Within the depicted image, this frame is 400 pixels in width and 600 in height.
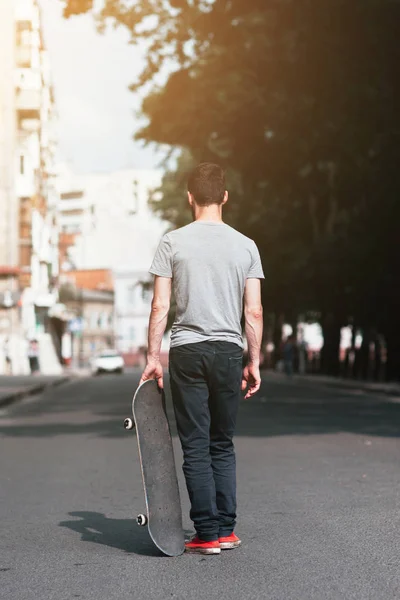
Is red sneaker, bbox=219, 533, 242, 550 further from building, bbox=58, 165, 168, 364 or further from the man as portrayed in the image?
building, bbox=58, 165, 168, 364

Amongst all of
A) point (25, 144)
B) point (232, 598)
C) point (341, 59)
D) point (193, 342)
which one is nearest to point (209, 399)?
point (193, 342)

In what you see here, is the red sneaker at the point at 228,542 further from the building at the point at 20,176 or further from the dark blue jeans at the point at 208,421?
the building at the point at 20,176

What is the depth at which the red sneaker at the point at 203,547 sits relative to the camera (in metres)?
7.01

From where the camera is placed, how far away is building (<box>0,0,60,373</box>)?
6003 centimetres

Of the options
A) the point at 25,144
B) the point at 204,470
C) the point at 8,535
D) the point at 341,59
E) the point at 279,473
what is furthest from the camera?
the point at 25,144

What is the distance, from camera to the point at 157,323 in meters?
7.09

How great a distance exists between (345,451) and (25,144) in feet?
168

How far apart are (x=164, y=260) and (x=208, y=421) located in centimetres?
90

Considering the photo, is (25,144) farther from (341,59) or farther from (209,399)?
(209,399)

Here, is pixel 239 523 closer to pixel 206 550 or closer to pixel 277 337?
pixel 206 550

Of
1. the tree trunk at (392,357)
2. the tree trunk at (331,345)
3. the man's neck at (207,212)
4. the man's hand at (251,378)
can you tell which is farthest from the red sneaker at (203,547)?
the tree trunk at (331,345)

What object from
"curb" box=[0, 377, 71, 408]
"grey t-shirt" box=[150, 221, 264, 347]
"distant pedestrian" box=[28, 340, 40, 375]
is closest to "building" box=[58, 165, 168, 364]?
"distant pedestrian" box=[28, 340, 40, 375]

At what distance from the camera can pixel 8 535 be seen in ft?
26.2

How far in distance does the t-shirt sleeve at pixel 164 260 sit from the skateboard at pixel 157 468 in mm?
590
